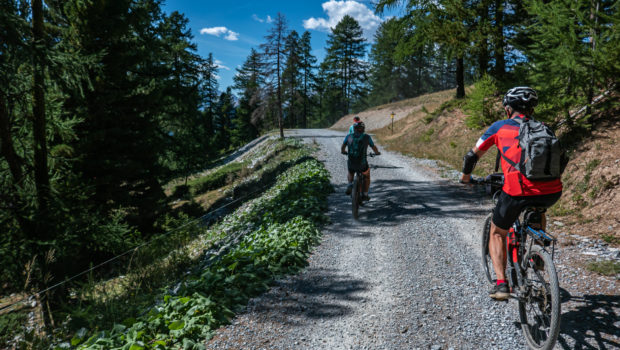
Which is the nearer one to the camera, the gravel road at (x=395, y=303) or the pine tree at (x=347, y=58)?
the gravel road at (x=395, y=303)

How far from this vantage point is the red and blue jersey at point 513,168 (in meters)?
3.27

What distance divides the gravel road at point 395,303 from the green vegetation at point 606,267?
0.38 meters

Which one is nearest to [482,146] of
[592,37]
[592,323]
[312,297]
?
[592,323]

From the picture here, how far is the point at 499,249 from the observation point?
3896mm

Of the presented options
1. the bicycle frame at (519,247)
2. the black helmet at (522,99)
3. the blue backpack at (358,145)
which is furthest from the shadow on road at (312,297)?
the blue backpack at (358,145)

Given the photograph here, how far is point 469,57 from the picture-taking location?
1880 centimetres

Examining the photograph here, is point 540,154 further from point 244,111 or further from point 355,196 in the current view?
point 244,111

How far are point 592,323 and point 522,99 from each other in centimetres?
274

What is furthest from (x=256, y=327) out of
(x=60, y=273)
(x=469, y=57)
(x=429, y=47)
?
(x=429, y=47)

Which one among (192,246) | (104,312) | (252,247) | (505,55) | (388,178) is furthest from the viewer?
(505,55)

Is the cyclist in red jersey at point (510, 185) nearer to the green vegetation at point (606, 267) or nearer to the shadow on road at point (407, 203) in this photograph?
the green vegetation at point (606, 267)

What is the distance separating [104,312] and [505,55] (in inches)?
832

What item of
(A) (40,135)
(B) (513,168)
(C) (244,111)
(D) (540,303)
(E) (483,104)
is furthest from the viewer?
(C) (244,111)

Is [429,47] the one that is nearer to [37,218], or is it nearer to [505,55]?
[505,55]
